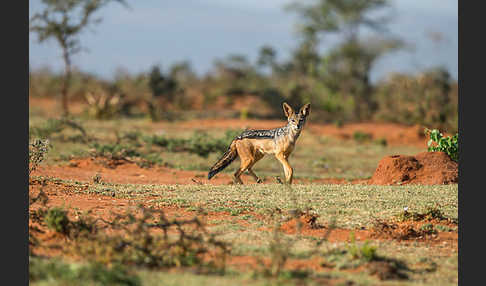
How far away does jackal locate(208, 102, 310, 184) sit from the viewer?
1270 centimetres

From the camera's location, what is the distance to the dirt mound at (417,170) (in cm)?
1378

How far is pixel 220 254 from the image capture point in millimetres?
7766

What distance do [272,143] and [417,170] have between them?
3650 mm

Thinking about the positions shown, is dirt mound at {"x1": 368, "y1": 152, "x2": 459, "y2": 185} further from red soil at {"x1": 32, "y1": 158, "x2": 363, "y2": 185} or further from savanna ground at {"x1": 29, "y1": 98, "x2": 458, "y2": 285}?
red soil at {"x1": 32, "y1": 158, "x2": 363, "y2": 185}

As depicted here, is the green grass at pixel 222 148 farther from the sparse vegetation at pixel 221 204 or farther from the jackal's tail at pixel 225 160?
the jackal's tail at pixel 225 160

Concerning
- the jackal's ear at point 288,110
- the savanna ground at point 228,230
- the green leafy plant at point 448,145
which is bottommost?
the savanna ground at point 228,230

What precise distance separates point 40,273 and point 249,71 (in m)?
46.2

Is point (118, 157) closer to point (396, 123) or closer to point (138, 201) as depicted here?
point (138, 201)

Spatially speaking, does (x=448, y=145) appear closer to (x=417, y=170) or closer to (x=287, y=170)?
(x=417, y=170)

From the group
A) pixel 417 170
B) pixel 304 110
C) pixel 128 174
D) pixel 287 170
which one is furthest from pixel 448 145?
pixel 128 174

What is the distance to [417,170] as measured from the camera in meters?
14.2

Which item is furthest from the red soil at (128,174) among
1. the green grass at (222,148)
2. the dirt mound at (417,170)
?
the dirt mound at (417,170)

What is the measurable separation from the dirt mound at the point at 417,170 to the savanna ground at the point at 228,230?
3.12 ft

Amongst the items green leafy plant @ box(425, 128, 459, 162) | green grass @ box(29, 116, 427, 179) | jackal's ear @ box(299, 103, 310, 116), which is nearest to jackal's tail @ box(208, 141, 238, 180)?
jackal's ear @ box(299, 103, 310, 116)
